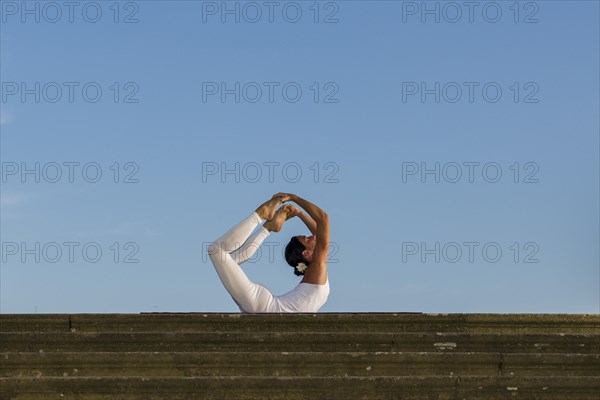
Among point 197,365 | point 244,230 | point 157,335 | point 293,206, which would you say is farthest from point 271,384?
point 293,206

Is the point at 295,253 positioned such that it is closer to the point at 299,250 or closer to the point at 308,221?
the point at 299,250

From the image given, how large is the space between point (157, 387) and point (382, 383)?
5.06ft

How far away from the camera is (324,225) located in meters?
10.7

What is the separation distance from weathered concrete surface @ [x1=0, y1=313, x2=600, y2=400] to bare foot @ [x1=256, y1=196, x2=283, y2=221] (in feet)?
7.27

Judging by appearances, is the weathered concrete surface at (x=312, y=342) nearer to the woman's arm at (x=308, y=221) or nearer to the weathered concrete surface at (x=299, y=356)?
the weathered concrete surface at (x=299, y=356)

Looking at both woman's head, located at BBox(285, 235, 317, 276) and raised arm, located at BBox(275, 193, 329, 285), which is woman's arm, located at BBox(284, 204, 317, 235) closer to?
woman's head, located at BBox(285, 235, 317, 276)

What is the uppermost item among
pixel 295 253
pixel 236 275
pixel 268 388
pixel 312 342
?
pixel 295 253

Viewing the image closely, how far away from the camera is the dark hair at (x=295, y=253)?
10.9 metres

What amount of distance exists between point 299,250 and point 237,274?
0.91 metres

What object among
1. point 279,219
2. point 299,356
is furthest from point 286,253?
point 299,356

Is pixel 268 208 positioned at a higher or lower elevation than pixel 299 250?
higher

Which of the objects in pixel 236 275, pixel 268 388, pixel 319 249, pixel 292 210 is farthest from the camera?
pixel 292 210

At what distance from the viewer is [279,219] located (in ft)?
36.6

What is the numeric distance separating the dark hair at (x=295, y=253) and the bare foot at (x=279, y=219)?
0.84 ft
